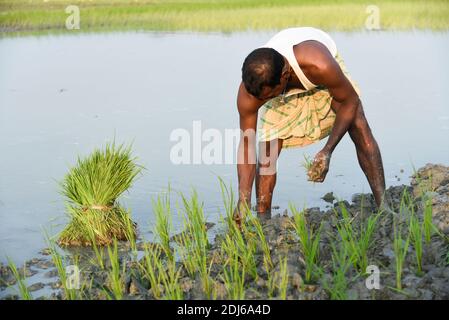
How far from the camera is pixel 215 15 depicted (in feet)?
60.8

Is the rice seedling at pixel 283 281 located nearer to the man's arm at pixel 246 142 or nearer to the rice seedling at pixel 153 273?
the rice seedling at pixel 153 273

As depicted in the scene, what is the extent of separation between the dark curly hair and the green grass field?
409 inches

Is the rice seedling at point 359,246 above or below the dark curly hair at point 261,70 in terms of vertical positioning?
Result: below

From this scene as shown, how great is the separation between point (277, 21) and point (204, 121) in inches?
278

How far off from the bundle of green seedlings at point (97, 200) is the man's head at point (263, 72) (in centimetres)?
121

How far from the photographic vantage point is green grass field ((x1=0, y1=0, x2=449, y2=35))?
1681 centimetres

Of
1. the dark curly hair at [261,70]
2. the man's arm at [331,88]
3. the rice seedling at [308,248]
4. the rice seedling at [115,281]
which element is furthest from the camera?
the man's arm at [331,88]

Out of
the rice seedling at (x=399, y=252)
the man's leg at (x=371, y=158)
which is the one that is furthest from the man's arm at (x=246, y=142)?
the rice seedling at (x=399, y=252)

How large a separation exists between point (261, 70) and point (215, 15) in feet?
41.3

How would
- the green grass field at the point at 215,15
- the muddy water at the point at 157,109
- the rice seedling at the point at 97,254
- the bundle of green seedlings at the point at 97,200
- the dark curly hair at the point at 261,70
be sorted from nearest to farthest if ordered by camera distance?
the rice seedling at the point at 97,254 < the dark curly hair at the point at 261,70 < the bundle of green seedlings at the point at 97,200 < the muddy water at the point at 157,109 < the green grass field at the point at 215,15

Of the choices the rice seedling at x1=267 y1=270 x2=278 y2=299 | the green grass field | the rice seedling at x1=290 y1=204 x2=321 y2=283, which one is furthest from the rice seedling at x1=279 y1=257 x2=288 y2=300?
the green grass field

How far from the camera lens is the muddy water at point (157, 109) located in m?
8.16

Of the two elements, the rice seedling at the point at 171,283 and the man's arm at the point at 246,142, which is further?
the man's arm at the point at 246,142
